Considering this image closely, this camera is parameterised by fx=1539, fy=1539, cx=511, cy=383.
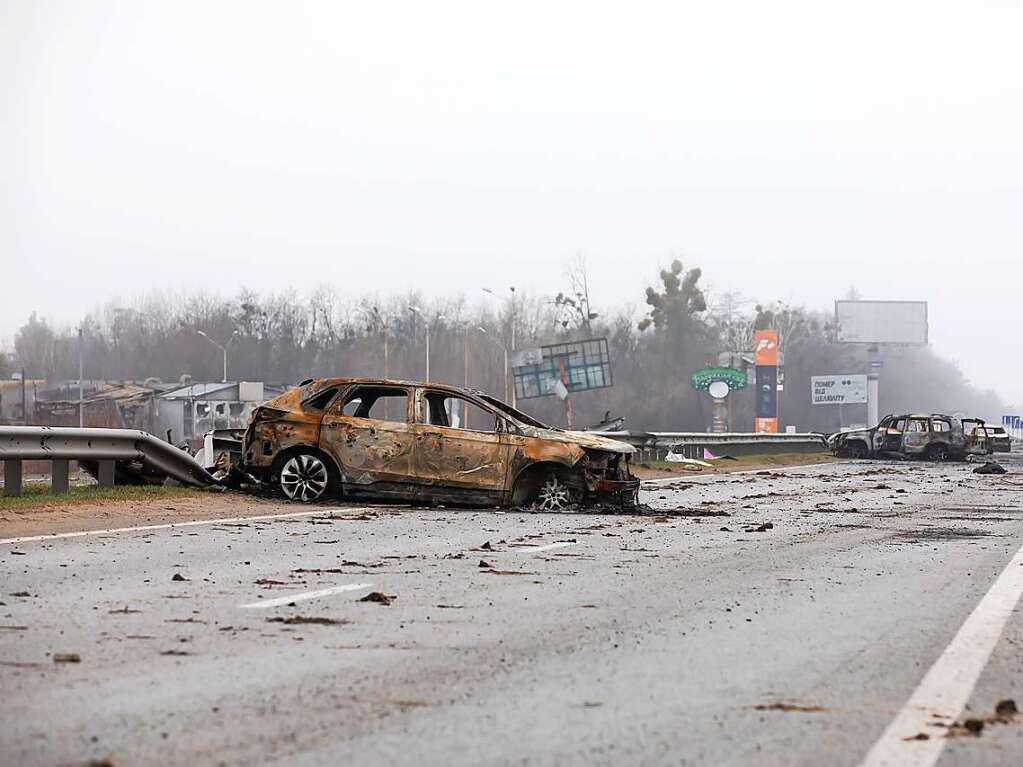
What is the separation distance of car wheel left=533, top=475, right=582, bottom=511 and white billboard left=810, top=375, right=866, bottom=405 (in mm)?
116312

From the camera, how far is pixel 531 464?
1833 centimetres

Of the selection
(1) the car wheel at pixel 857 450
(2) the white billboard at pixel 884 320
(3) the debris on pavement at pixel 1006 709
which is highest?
(2) the white billboard at pixel 884 320

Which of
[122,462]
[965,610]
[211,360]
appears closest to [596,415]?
[211,360]

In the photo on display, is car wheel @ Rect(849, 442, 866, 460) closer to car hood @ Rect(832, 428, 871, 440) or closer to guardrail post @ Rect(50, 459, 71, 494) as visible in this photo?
car hood @ Rect(832, 428, 871, 440)

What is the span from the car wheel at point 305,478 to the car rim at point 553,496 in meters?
2.55

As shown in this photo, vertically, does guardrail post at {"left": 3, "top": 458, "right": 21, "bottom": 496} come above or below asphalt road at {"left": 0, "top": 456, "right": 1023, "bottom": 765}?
above

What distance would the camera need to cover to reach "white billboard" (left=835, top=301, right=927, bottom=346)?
13462 cm

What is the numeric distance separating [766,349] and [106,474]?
10544 centimetres

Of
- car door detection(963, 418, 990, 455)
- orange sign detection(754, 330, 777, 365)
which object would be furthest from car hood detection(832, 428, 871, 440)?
orange sign detection(754, 330, 777, 365)

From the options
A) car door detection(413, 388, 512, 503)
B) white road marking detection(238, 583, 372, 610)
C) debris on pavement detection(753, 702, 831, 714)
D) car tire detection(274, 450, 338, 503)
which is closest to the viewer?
debris on pavement detection(753, 702, 831, 714)

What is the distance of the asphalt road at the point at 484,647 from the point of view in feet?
17.6

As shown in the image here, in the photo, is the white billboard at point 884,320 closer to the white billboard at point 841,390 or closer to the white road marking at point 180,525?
the white billboard at point 841,390

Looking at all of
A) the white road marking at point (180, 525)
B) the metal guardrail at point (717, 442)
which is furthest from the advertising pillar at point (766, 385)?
the white road marking at point (180, 525)

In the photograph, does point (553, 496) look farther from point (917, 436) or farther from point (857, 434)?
point (857, 434)
